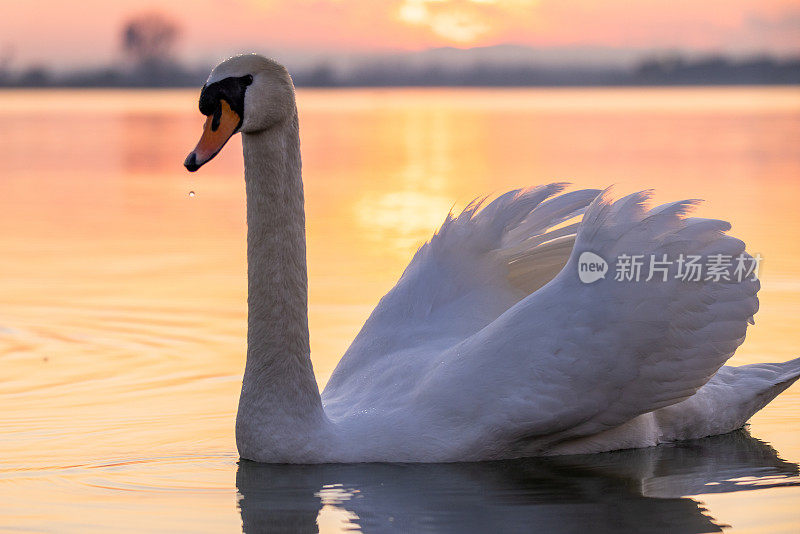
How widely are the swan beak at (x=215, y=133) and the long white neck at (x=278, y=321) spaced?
0.33 m

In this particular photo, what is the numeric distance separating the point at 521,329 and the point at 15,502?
2235 millimetres

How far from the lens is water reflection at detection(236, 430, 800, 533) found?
6.03 metres

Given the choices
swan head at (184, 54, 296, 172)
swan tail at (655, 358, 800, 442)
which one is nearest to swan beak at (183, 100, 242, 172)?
swan head at (184, 54, 296, 172)

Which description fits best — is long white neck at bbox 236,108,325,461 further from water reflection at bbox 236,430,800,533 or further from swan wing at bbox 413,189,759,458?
swan wing at bbox 413,189,759,458

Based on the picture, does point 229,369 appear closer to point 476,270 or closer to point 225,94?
point 476,270

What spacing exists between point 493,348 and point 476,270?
3.78ft

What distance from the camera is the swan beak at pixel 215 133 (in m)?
6.10

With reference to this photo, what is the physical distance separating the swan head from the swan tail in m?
2.38

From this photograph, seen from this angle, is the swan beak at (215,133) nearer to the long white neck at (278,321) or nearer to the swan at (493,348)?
the swan at (493,348)

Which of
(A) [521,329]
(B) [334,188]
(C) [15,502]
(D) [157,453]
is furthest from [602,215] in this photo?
(B) [334,188]

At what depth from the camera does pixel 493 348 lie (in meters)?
6.65

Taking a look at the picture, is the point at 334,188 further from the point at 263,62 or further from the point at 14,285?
the point at 263,62

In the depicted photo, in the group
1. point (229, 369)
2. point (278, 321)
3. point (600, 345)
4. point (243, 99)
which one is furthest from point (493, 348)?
point (229, 369)

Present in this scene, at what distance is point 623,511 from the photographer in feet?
20.5
